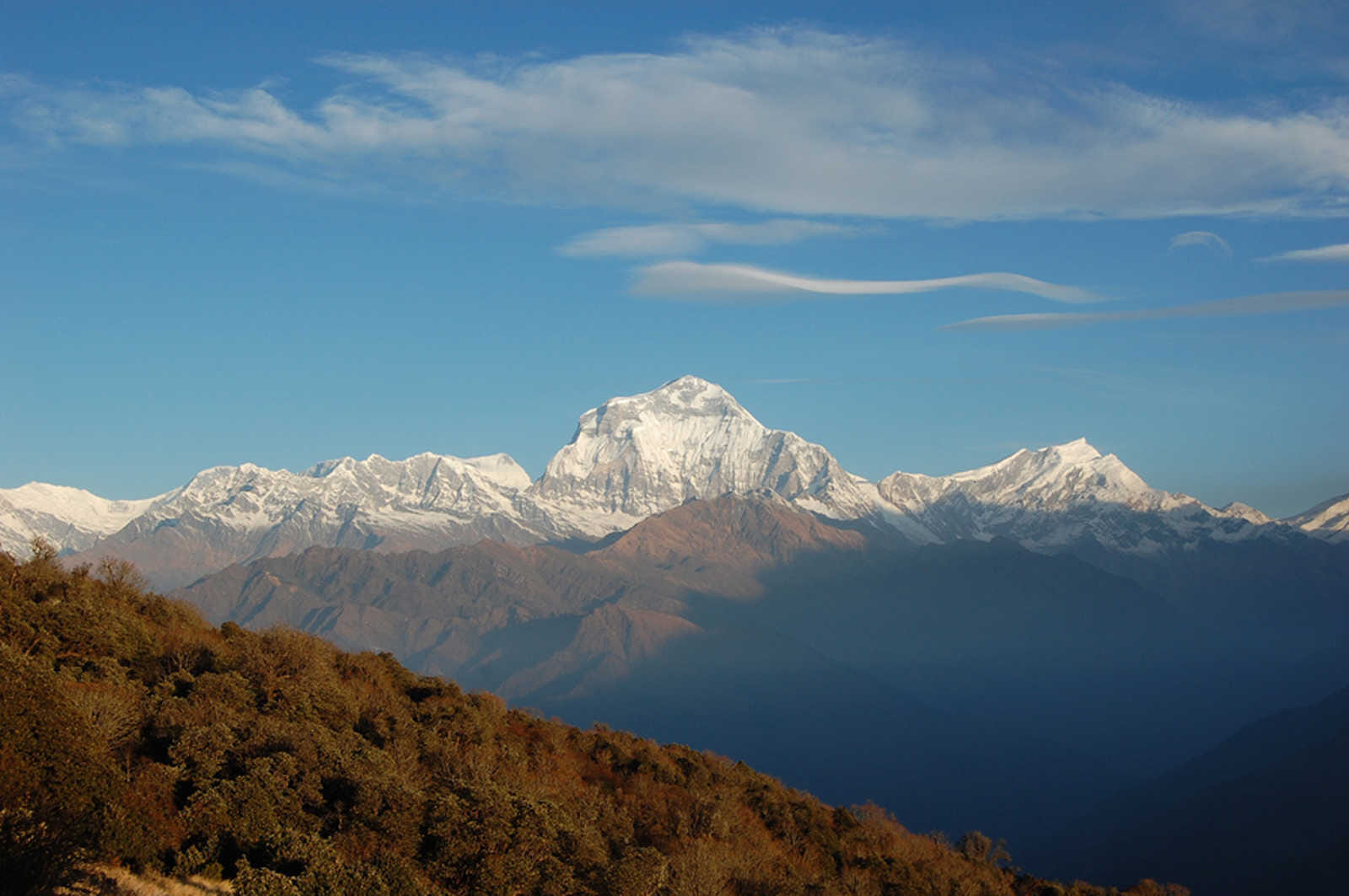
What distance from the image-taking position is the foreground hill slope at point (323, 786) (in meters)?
41.9

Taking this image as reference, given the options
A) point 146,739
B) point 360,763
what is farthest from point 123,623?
point 360,763

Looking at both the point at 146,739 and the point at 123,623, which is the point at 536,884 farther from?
the point at 123,623

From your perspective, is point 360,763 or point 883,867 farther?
point 883,867

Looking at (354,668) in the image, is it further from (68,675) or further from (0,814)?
(0,814)

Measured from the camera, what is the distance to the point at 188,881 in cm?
4147

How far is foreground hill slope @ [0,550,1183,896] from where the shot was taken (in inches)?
1649

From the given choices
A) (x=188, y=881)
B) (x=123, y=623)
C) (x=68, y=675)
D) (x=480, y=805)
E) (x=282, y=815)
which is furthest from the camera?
(x=123, y=623)

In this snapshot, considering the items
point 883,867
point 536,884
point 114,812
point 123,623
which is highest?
point 123,623

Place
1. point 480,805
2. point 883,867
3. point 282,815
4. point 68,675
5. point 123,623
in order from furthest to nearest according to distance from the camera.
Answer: point 883,867
point 123,623
point 68,675
point 480,805
point 282,815

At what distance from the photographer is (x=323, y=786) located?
5172 centimetres

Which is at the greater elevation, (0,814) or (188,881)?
(0,814)

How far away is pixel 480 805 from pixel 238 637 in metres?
38.9

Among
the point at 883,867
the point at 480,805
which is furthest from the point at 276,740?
the point at 883,867

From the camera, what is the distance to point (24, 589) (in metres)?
73.6
